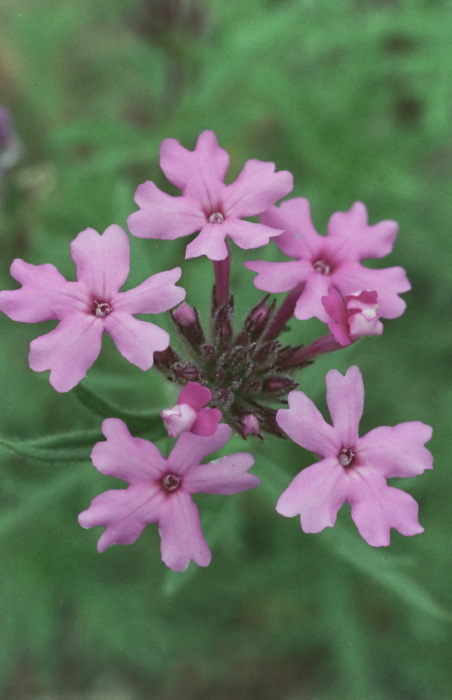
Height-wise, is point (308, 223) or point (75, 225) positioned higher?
point (75, 225)

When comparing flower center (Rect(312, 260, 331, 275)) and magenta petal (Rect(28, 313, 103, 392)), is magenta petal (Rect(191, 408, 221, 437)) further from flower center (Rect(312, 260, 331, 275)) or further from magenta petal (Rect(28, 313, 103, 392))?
flower center (Rect(312, 260, 331, 275))

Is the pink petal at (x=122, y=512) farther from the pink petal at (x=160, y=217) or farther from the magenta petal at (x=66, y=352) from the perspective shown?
the pink petal at (x=160, y=217)

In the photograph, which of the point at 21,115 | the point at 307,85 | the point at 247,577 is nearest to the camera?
the point at 247,577

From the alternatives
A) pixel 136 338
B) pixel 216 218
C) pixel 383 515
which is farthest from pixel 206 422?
pixel 216 218

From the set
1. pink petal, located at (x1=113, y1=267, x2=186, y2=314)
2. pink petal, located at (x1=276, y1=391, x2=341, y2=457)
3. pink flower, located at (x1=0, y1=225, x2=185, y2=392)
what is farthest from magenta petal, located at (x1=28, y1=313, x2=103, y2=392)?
pink petal, located at (x1=276, y1=391, x2=341, y2=457)

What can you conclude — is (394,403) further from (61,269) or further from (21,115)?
(21,115)

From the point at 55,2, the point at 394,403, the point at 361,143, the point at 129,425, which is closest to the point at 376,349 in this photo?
the point at 394,403
